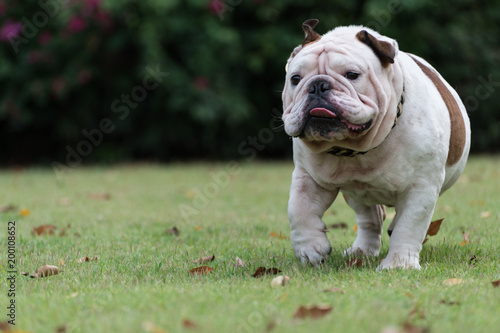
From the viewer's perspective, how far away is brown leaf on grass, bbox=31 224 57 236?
548 cm

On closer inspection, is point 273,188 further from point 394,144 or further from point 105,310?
point 105,310

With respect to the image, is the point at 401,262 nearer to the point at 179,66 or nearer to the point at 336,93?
the point at 336,93

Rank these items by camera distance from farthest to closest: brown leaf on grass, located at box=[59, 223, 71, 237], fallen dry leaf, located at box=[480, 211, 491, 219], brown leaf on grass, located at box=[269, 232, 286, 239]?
fallen dry leaf, located at box=[480, 211, 491, 219], brown leaf on grass, located at box=[59, 223, 71, 237], brown leaf on grass, located at box=[269, 232, 286, 239]

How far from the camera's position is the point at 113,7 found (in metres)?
11.8

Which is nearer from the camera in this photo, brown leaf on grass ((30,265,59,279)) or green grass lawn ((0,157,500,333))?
green grass lawn ((0,157,500,333))

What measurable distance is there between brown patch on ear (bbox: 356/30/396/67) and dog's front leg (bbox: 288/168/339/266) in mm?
826

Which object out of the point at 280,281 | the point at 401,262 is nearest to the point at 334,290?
the point at 280,281

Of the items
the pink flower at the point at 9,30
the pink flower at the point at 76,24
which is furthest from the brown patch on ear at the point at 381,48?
the pink flower at the point at 9,30

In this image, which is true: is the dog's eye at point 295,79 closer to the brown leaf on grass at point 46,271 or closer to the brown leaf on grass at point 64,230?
the brown leaf on grass at point 46,271

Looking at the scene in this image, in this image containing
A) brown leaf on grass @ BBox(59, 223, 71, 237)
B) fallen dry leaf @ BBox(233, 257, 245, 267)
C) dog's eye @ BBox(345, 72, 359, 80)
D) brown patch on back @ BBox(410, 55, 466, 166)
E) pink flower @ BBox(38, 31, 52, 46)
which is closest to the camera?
dog's eye @ BBox(345, 72, 359, 80)

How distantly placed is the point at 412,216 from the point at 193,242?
1862mm

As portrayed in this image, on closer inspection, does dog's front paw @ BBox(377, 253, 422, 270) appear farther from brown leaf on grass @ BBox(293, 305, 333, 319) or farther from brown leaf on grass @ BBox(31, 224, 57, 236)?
A: brown leaf on grass @ BBox(31, 224, 57, 236)

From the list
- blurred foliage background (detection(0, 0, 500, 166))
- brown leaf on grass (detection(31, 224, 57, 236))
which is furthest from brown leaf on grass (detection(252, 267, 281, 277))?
blurred foliage background (detection(0, 0, 500, 166))

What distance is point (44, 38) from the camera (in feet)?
41.2
